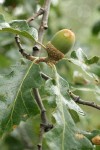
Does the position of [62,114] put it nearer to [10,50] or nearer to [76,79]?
[76,79]

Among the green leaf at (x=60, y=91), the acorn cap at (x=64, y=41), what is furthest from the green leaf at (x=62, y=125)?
the acorn cap at (x=64, y=41)

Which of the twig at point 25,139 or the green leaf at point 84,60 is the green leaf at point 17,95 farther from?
the twig at point 25,139

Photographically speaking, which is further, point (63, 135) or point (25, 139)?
point (25, 139)

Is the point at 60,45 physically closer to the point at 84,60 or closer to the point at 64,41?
the point at 64,41

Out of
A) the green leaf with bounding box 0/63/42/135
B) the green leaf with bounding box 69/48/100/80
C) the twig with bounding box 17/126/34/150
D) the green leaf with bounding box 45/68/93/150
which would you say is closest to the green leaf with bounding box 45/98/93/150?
the green leaf with bounding box 45/68/93/150

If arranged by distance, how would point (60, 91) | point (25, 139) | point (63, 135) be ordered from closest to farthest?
point (63, 135) → point (60, 91) → point (25, 139)

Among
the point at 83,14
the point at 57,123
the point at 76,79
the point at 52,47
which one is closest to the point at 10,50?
the point at 76,79

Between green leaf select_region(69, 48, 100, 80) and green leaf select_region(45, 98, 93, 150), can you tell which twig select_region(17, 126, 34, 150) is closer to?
green leaf select_region(69, 48, 100, 80)

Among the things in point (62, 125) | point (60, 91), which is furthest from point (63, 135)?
point (60, 91)
